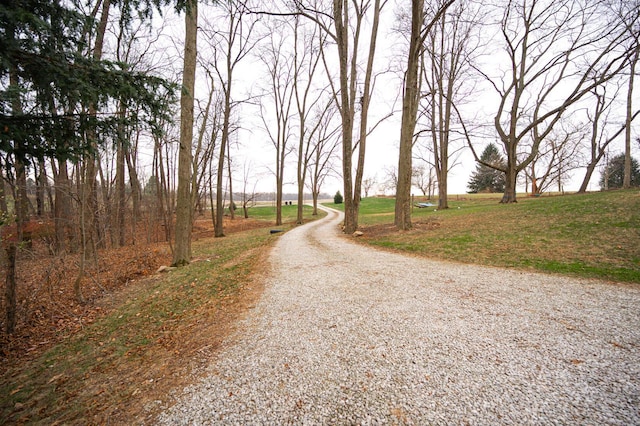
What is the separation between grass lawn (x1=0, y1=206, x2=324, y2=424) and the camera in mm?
2043

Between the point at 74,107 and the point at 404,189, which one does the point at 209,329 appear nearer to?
the point at 74,107

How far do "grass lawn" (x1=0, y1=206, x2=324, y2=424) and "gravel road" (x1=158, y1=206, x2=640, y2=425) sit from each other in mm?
377

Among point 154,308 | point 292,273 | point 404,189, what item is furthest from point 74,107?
point 404,189

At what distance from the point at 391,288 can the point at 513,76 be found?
1900cm

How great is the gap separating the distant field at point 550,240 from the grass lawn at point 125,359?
5981mm

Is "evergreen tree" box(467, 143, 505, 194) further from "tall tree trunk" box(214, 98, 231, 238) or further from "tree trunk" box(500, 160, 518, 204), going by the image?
"tall tree trunk" box(214, 98, 231, 238)

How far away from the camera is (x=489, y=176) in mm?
42594

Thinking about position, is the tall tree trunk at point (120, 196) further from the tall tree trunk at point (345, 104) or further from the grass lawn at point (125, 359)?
the tall tree trunk at point (345, 104)

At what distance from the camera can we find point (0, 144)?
Answer: 2.69 m

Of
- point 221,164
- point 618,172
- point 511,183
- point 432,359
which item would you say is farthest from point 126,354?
point 618,172

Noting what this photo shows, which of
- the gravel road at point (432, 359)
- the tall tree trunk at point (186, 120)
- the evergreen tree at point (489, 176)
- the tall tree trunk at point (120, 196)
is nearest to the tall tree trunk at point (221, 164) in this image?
the tall tree trunk at point (120, 196)

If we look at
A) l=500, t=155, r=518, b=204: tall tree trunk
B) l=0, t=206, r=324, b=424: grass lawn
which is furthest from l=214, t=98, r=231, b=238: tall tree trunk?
l=500, t=155, r=518, b=204: tall tree trunk

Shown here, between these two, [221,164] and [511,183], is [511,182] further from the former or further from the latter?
[221,164]

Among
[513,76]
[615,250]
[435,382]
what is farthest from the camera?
[513,76]
